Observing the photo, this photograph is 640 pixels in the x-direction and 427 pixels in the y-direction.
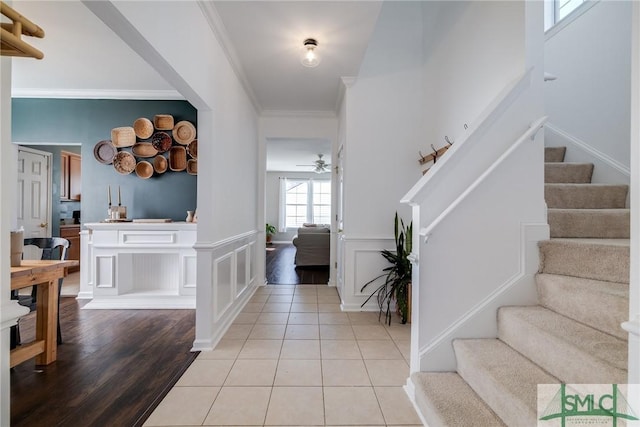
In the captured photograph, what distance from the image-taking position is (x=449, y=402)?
140 cm

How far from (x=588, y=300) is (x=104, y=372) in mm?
2920

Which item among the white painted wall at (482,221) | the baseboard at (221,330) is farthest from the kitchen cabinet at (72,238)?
the white painted wall at (482,221)

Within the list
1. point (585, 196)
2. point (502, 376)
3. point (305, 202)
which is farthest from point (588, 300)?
point (305, 202)

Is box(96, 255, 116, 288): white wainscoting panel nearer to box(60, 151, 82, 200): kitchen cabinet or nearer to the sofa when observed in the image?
box(60, 151, 82, 200): kitchen cabinet

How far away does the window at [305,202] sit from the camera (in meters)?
10.4

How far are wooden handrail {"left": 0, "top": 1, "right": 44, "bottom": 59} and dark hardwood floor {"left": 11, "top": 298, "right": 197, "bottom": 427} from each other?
1730 millimetres

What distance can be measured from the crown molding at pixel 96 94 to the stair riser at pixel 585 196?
160 inches

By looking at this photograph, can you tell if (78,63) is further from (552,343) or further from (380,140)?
(552,343)

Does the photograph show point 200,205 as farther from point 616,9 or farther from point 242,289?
point 616,9

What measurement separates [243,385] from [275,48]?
2.78 m

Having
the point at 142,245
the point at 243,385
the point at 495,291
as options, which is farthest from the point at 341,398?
the point at 142,245

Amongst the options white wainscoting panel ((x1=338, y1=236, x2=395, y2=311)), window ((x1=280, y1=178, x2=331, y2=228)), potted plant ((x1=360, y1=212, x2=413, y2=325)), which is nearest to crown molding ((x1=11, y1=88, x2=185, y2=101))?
white wainscoting panel ((x1=338, y1=236, x2=395, y2=311))

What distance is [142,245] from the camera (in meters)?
3.33

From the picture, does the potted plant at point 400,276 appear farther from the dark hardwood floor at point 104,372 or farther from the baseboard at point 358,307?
the dark hardwood floor at point 104,372
